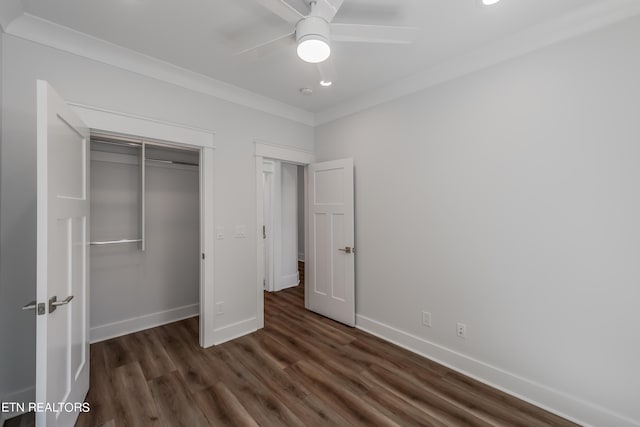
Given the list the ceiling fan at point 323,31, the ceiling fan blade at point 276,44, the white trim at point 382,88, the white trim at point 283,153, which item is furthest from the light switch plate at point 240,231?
the ceiling fan at point 323,31

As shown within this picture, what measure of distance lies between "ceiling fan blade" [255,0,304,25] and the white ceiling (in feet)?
1.05

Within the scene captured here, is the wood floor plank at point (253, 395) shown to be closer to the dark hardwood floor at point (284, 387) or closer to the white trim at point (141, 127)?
the dark hardwood floor at point (284, 387)

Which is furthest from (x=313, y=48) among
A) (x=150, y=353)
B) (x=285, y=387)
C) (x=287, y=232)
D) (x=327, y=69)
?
(x=287, y=232)

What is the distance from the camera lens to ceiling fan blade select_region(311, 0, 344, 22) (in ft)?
4.70

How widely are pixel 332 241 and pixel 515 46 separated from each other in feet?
8.34

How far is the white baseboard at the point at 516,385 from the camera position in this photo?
1769mm

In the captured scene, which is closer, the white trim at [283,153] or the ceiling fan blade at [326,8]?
the ceiling fan blade at [326,8]

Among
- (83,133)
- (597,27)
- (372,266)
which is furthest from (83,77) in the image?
(597,27)

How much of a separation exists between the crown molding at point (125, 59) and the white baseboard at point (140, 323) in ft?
8.75

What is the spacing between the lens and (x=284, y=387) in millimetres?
2180

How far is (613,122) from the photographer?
68.2 inches

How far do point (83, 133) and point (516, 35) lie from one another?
3.29 m

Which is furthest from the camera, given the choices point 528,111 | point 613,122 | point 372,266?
point 372,266

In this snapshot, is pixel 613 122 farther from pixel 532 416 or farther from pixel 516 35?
pixel 532 416
